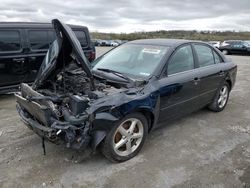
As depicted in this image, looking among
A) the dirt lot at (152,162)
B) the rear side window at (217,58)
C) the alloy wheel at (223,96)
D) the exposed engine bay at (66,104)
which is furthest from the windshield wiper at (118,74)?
the alloy wheel at (223,96)

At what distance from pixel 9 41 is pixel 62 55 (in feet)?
9.73

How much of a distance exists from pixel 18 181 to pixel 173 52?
9.07 feet

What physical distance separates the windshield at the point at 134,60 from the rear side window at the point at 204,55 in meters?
0.87

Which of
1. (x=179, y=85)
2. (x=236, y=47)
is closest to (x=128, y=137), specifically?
(x=179, y=85)

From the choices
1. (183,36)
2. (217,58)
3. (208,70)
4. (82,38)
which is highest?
(82,38)

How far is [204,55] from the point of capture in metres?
4.67

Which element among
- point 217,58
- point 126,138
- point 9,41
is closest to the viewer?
point 126,138

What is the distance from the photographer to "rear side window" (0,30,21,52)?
564cm

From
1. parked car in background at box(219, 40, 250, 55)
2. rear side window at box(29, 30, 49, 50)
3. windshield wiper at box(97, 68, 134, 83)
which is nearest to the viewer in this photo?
windshield wiper at box(97, 68, 134, 83)

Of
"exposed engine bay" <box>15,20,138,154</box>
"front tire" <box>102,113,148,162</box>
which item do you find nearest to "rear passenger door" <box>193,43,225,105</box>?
"front tire" <box>102,113,148,162</box>

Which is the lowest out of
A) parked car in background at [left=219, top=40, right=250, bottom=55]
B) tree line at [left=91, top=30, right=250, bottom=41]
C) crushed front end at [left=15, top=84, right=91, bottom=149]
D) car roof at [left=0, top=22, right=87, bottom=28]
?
tree line at [left=91, top=30, right=250, bottom=41]

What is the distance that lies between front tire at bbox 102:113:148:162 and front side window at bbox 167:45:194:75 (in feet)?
3.15

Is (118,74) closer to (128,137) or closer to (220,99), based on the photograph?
(128,137)

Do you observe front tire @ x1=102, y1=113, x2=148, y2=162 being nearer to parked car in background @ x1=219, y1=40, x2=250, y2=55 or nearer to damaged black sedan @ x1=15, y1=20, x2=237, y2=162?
damaged black sedan @ x1=15, y1=20, x2=237, y2=162
